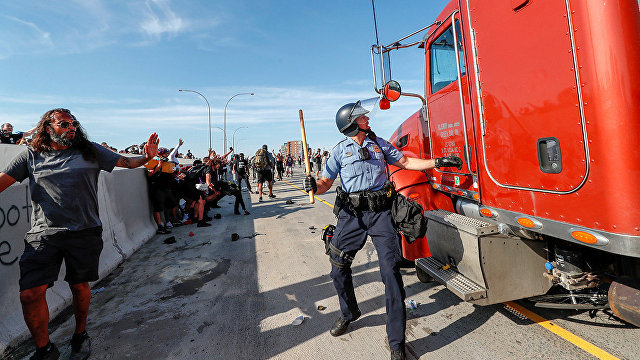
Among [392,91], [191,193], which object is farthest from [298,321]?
[191,193]

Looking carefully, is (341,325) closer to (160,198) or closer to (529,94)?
(529,94)

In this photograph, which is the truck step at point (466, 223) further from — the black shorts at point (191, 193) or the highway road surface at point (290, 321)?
the black shorts at point (191, 193)

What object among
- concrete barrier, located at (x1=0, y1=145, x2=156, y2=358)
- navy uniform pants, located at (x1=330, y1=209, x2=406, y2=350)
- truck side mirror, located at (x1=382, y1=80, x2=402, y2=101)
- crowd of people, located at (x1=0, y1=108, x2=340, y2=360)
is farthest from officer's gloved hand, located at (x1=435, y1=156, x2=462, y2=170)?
concrete barrier, located at (x1=0, y1=145, x2=156, y2=358)

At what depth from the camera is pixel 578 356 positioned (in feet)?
7.64

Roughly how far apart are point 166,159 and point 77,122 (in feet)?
16.7

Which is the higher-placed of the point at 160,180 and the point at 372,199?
the point at 160,180

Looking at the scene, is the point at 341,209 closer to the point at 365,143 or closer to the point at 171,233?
the point at 365,143

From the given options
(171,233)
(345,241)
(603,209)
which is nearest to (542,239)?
(603,209)

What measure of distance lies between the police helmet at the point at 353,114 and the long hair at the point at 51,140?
2.26 m

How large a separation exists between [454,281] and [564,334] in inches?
36.9

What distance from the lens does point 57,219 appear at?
2562mm

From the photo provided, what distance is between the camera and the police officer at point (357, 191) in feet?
8.95

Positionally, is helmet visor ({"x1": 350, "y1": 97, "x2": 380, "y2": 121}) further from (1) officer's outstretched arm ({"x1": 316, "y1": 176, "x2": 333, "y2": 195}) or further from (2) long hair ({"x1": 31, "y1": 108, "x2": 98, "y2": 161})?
(2) long hair ({"x1": 31, "y1": 108, "x2": 98, "y2": 161})

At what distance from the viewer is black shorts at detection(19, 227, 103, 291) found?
98.0 inches
